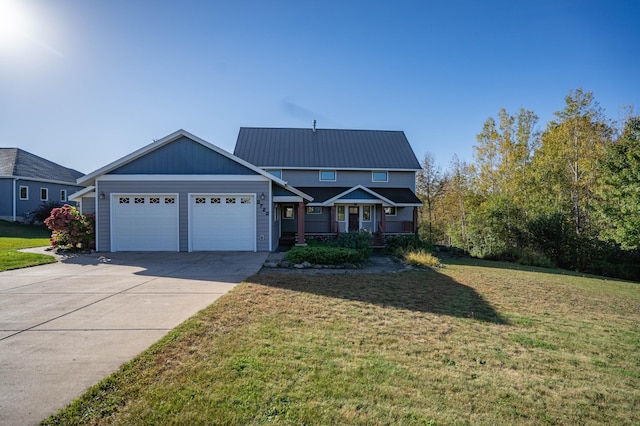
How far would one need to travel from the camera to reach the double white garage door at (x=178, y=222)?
46.5ft

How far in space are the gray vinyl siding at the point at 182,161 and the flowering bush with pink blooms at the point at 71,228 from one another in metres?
2.89

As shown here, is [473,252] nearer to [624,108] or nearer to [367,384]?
[624,108]

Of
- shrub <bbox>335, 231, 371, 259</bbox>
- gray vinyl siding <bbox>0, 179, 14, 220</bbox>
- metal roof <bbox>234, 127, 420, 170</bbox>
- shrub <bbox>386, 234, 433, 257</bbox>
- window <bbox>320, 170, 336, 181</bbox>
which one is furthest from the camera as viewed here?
gray vinyl siding <bbox>0, 179, 14, 220</bbox>

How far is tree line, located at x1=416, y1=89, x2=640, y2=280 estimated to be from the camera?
17531 millimetres

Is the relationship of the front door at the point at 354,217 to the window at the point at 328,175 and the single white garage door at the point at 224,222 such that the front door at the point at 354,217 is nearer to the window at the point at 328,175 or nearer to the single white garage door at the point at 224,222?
the window at the point at 328,175

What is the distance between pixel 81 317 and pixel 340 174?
18.7 metres

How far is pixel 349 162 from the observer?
2273 cm

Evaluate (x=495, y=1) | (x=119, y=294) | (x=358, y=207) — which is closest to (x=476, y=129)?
(x=358, y=207)

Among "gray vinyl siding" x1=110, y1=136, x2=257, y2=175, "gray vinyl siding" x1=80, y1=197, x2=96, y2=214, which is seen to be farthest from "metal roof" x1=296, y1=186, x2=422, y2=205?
"gray vinyl siding" x1=80, y1=197, x2=96, y2=214

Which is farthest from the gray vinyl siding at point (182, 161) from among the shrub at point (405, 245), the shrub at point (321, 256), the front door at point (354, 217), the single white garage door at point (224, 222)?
the front door at point (354, 217)

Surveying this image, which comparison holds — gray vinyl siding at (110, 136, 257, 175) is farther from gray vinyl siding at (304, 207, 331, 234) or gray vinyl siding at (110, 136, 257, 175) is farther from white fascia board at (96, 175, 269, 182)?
gray vinyl siding at (304, 207, 331, 234)

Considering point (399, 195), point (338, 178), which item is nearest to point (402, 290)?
point (399, 195)

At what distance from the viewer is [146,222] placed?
1420cm

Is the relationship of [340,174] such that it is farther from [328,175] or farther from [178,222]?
[178,222]
